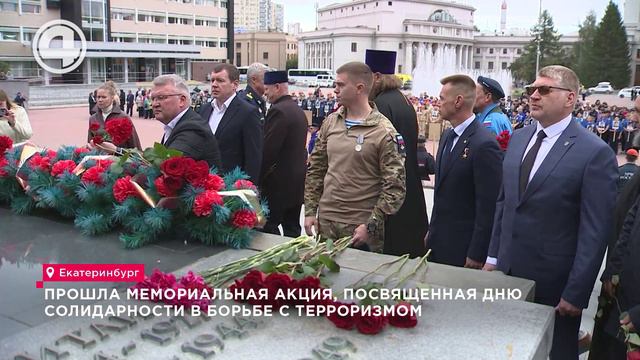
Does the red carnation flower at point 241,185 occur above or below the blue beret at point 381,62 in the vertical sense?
below

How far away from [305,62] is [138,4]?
47.8m

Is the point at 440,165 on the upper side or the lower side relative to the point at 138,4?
lower

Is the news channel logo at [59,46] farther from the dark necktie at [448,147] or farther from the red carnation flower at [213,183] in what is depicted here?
the red carnation flower at [213,183]

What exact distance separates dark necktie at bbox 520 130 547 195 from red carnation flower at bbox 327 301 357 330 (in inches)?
52.2

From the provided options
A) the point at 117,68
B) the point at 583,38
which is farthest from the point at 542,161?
the point at 583,38

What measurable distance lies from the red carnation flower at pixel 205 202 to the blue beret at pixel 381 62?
192cm

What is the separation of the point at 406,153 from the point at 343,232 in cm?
99

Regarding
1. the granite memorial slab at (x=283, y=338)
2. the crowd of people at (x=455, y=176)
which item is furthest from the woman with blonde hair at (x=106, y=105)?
the granite memorial slab at (x=283, y=338)

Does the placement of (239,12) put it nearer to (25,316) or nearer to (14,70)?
(14,70)

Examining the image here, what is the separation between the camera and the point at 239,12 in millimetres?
180500

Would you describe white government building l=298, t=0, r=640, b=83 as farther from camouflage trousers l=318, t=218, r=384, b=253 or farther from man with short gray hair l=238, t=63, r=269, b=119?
camouflage trousers l=318, t=218, r=384, b=253

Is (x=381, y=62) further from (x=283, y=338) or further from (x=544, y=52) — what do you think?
(x=544, y=52)

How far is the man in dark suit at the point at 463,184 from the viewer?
3.66m

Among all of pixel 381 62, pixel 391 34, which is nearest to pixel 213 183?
pixel 381 62
